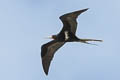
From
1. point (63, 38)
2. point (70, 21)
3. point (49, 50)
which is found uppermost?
point (70, 21)

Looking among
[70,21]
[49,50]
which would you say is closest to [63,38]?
[70,21]

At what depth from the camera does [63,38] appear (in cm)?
2016

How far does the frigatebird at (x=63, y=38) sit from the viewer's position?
1961cm

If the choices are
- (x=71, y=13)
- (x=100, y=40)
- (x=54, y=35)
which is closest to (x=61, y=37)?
(x=54, y=35)

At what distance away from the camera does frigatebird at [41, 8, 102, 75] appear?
64.3ft

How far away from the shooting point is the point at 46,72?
2019 cm

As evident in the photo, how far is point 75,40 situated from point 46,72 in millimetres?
3021

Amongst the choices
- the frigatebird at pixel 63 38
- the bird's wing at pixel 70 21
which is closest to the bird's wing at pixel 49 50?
the frigatebird at pixel 63 38

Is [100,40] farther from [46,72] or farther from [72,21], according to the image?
[46,72]

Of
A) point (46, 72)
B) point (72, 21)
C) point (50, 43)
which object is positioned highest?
point (72, 21)

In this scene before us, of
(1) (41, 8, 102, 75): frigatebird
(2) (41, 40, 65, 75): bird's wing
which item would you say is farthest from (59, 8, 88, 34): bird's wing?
(2) (41, 40, 65, 75): bird's wing

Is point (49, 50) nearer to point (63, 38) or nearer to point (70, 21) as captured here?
point (63, 38)

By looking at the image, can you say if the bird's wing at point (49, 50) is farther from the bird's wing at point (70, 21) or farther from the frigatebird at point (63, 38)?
the bird's wing at point (70, 21)

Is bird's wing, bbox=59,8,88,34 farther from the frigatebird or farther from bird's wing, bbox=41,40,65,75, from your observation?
bird's wing, bbox=41,40,65,75
